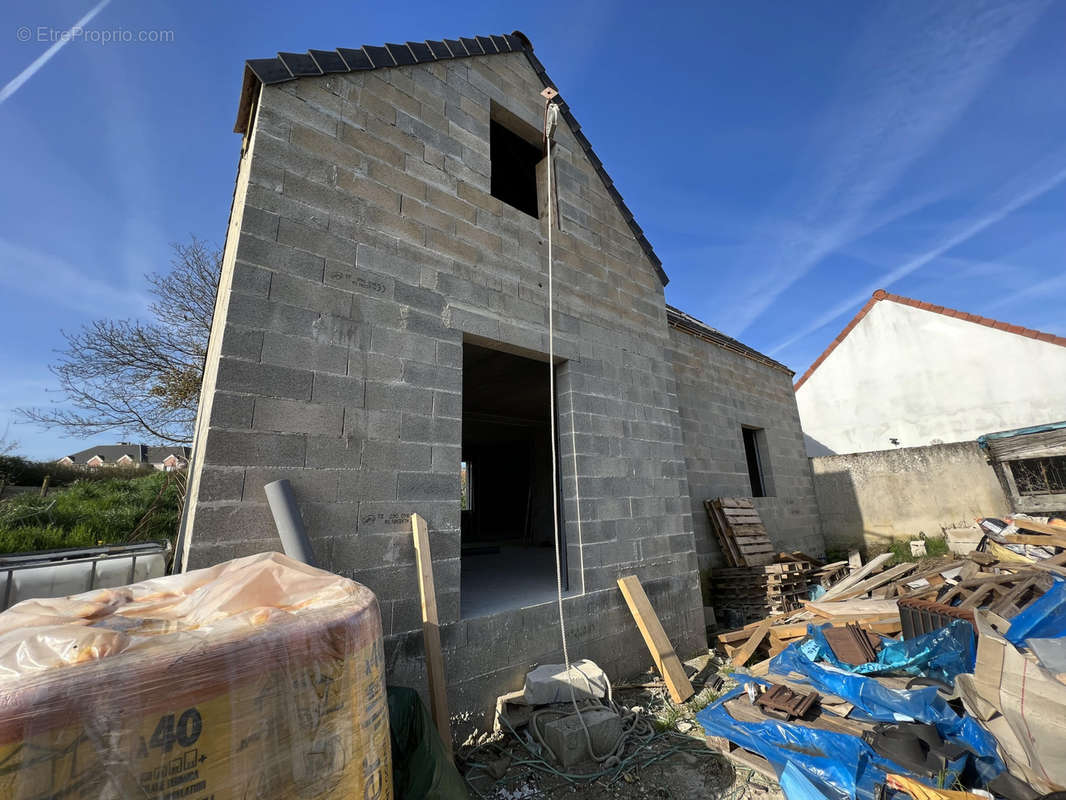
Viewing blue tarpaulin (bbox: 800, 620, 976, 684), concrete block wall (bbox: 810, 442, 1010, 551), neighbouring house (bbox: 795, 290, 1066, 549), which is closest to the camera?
blue tarpaulin (bbox: 800, 620, 976, 684)

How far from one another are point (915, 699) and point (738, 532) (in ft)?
13.5

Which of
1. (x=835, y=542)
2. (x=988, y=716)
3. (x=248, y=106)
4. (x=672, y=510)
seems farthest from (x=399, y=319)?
(x=835, y=542)

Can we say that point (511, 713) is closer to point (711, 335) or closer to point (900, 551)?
point (711, 335)

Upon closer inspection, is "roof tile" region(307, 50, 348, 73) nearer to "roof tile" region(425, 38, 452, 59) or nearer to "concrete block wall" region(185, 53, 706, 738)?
"concrete block wall" region(185, 53, 706, 738)

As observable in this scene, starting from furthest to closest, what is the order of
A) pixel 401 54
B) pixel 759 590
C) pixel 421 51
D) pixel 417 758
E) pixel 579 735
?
pixel 759 590, pixel 421 51, pixel 401 54, pixel 579 735, pixel 417 758

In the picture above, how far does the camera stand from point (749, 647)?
4922mm

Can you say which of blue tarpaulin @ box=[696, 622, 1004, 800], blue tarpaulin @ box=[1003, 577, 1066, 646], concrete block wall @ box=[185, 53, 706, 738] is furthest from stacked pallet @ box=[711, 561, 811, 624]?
blue tarpaulin @ box=[1003, 577, 1066, 646]

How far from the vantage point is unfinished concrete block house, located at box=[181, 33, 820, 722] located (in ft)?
9.74

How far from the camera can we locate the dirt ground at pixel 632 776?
2777 millimetres

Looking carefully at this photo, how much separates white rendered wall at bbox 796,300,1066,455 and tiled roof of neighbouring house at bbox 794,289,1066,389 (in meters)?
0.12

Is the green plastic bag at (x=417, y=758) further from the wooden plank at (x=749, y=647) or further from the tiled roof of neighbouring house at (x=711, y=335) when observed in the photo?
the tiled roof of neighbouring house at (x=711, y=335)

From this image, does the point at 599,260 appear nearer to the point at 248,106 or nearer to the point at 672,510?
the point at 672,510

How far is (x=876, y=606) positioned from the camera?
16.0 ft

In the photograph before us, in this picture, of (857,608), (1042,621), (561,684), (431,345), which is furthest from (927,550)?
(431,345)
